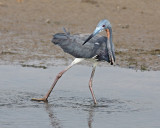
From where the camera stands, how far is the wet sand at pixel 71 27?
383 inches

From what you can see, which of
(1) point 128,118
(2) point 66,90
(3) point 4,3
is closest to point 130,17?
(3) point 4,3

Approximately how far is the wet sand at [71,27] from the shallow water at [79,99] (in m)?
0.76

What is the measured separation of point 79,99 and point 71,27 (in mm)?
5447

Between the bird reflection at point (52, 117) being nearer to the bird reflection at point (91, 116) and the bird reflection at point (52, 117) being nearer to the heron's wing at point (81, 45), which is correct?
the bird reflection at point (91, 116)

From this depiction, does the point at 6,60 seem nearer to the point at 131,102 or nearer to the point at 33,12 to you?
the point at 131,102

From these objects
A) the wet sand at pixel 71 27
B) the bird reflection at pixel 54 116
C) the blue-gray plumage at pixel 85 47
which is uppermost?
the blue-gray plumage at pixel 85 47

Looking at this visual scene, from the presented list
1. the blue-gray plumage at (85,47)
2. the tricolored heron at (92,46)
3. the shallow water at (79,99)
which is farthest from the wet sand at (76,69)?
the blue-gray plumage at (85,47)

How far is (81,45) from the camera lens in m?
7.44

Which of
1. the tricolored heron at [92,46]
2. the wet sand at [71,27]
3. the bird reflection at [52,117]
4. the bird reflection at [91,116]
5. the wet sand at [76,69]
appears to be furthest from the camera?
the wet sand at [71,27]

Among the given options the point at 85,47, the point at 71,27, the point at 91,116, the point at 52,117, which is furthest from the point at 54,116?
the point at 71,27

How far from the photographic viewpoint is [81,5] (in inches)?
549

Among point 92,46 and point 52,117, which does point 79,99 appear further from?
point 52,117

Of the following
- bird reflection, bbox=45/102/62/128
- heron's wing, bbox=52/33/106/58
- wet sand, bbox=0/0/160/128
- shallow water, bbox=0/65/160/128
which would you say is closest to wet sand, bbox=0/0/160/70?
wet sand, bbox=0/0/160/128

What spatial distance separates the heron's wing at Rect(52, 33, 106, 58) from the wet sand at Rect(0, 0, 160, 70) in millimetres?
1755
